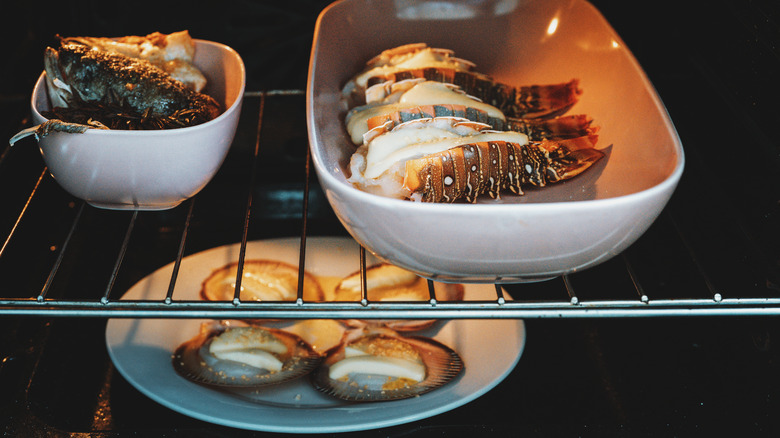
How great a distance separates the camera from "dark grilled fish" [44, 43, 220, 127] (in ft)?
2.87

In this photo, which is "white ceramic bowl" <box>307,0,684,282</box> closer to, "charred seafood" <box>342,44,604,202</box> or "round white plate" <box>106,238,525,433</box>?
"charred seafood" <box>342,44,604,202</box>

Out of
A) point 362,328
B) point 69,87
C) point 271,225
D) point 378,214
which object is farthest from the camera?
point 271,225

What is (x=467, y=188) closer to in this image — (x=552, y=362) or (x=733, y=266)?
(x=552, y=362)

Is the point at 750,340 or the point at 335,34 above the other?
the point at 335,34

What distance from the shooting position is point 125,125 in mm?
A: 854

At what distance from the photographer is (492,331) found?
1.09 meters

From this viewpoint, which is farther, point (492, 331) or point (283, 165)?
point (283, 165)

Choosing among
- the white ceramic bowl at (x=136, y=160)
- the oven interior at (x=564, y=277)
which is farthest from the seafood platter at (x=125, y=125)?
the oven interior at (x=564, y=277)

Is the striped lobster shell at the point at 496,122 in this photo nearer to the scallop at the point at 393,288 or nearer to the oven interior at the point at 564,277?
the oven interior at the point at 564,277

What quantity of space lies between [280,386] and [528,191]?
49 centimetres

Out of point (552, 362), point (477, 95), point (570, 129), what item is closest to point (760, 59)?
point (570, 129)

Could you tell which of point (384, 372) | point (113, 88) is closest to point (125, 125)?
point (113, 88)

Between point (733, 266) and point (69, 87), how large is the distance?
103 centimetres

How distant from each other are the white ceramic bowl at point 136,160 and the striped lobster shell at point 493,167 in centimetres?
26
